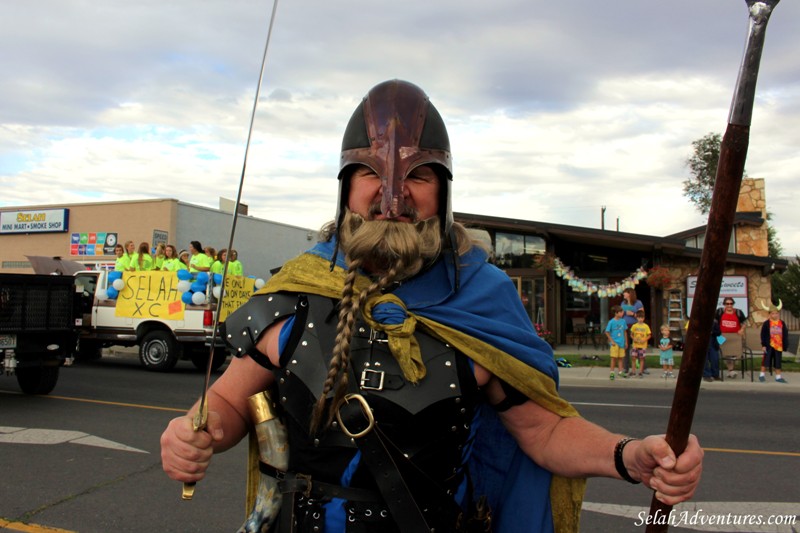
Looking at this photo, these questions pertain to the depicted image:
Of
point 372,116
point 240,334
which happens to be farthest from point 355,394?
point 372,116

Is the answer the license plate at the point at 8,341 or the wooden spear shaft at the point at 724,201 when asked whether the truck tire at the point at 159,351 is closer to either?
the license plate at the point at 8,341

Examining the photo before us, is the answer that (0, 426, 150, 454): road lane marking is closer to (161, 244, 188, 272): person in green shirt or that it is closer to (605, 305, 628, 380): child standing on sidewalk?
(161, 244, 188, 272): person in green shirt

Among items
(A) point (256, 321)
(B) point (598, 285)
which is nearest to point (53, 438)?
(A) point (256, 321)

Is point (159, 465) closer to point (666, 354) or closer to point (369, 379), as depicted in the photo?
point (369, 379)

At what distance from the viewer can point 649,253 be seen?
20.6 metres

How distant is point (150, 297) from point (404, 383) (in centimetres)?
1228

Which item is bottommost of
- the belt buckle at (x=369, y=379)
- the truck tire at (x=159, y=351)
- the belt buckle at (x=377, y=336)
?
the truck tire at (x=159, y=351)

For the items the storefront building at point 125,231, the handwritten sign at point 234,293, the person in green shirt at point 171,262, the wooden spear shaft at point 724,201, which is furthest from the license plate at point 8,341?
the storefront building at point 125,231

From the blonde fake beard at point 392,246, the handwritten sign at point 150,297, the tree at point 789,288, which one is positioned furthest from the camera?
the tree at point 789,288

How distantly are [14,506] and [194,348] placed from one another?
7.93m

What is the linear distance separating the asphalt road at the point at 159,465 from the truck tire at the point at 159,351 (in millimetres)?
2120

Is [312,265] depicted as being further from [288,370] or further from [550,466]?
[550,466]

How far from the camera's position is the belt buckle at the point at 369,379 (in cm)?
172

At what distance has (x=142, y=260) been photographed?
13898 mm
